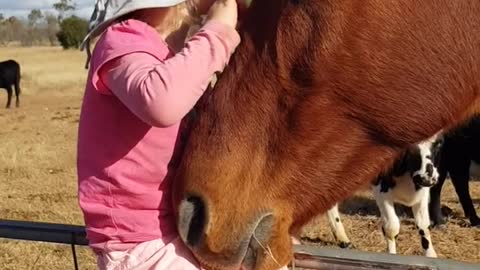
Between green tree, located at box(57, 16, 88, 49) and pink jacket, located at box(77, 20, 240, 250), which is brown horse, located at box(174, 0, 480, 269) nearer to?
pink jacket, located at box(77, 20, 240, 250)

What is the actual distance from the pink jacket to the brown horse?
83mm

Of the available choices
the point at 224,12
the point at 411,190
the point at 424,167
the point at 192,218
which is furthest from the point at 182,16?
the point at 411,190

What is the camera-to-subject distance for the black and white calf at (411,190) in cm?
604

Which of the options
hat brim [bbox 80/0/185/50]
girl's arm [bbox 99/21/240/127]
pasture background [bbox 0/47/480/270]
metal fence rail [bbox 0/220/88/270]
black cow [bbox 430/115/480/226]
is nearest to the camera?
girl's arm [bbox 99/21/240/127]

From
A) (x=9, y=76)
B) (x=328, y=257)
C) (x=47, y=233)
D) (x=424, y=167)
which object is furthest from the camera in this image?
(x=9, y=76)

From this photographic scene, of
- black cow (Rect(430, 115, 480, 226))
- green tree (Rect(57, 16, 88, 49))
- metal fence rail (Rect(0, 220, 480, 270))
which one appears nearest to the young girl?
metal fence rail (Rect(0, 220, 480, 270))

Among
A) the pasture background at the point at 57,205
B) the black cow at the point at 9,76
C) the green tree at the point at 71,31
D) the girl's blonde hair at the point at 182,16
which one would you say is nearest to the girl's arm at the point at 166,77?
the girl's blonde hair at the point at 182,16

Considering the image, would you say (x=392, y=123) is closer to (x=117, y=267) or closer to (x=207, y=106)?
(x=207, y=106)

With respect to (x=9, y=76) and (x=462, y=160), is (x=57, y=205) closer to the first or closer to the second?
(x=462, y=160)

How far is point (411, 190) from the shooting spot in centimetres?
629

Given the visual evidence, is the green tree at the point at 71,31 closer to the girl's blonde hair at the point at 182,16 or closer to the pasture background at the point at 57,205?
the pasture background at the point at 57,205

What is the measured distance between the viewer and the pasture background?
5.82 metres

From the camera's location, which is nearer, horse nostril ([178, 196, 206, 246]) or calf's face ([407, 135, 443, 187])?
horse nostril ([178, 196, 206, 246])

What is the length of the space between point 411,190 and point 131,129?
4676mm
